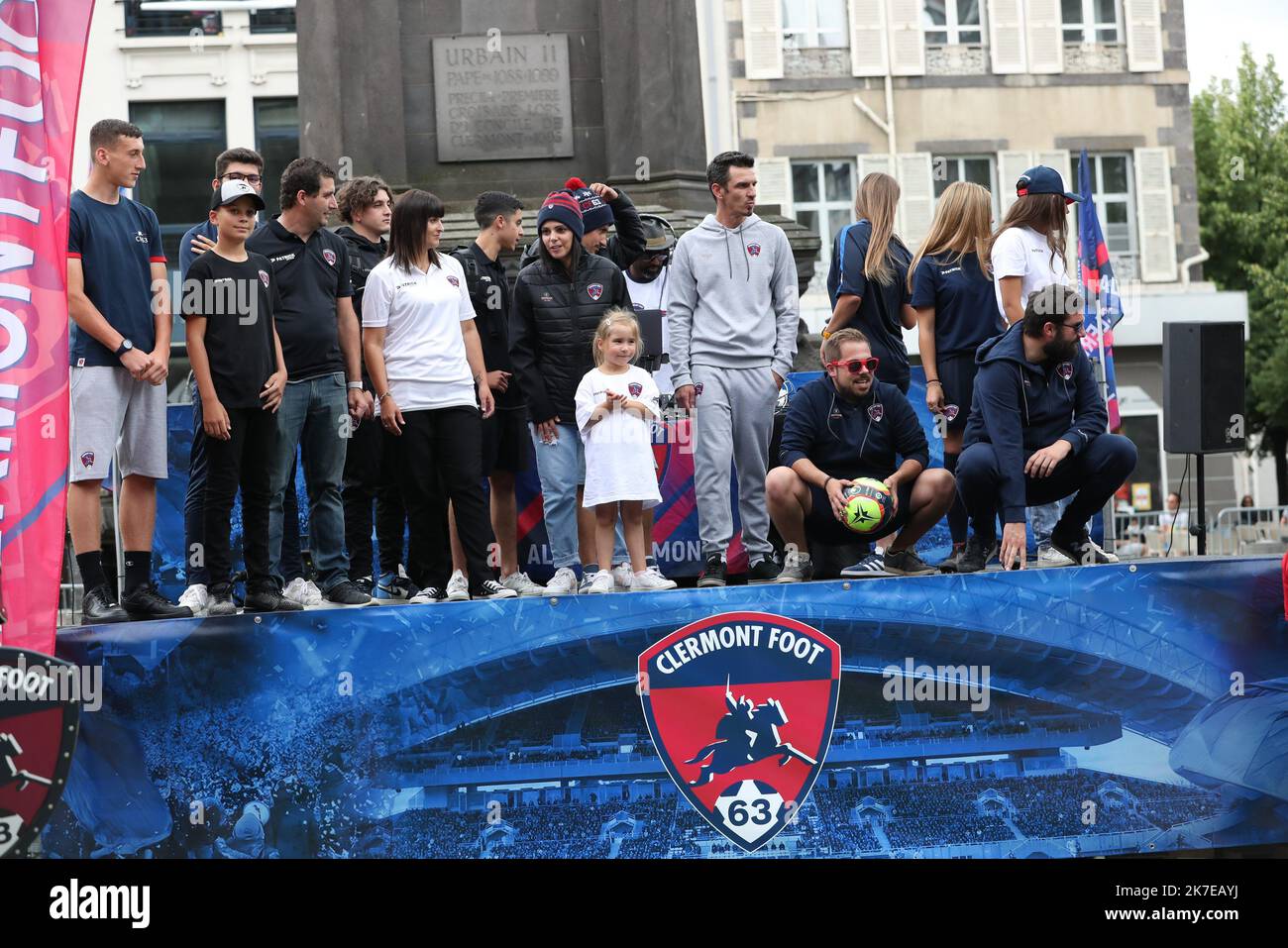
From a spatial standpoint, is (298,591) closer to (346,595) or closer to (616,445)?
(346,595)

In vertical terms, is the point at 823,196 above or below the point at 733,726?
above

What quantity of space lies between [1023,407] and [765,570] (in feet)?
4.89

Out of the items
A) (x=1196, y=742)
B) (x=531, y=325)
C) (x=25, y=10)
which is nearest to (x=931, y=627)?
(x=1196, y=742)

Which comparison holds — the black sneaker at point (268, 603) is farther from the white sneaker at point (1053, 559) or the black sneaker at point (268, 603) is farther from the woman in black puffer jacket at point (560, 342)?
the white sneaker at point (1053, 559)

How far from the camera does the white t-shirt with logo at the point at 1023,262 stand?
27.5ft

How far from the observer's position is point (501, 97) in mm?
11328

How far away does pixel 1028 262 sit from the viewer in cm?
841

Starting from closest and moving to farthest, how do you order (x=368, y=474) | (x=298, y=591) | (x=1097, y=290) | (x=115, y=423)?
(x=115, y=423) → (x=298, y=591) → (x=368, y=474) → (x=1097, y=290)

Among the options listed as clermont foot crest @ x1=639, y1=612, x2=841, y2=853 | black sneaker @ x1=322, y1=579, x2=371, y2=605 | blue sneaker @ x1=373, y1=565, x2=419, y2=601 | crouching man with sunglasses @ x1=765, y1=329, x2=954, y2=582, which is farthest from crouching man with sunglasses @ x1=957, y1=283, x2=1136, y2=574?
black sneaker @ x1=322, y1=579, x2=371, y2=605

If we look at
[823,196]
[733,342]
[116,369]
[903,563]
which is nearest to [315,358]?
[116,369]

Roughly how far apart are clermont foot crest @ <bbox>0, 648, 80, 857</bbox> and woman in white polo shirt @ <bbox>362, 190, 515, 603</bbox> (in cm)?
176

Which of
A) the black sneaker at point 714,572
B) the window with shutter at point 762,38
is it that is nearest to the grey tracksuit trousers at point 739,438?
the black sneaker at point 714,572

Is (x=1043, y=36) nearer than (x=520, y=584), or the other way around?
(x=520, y=584)

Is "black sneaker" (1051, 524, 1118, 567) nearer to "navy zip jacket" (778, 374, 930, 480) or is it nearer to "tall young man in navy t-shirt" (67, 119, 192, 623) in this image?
"navy zip jacket" (778, 374, 930, 480)
